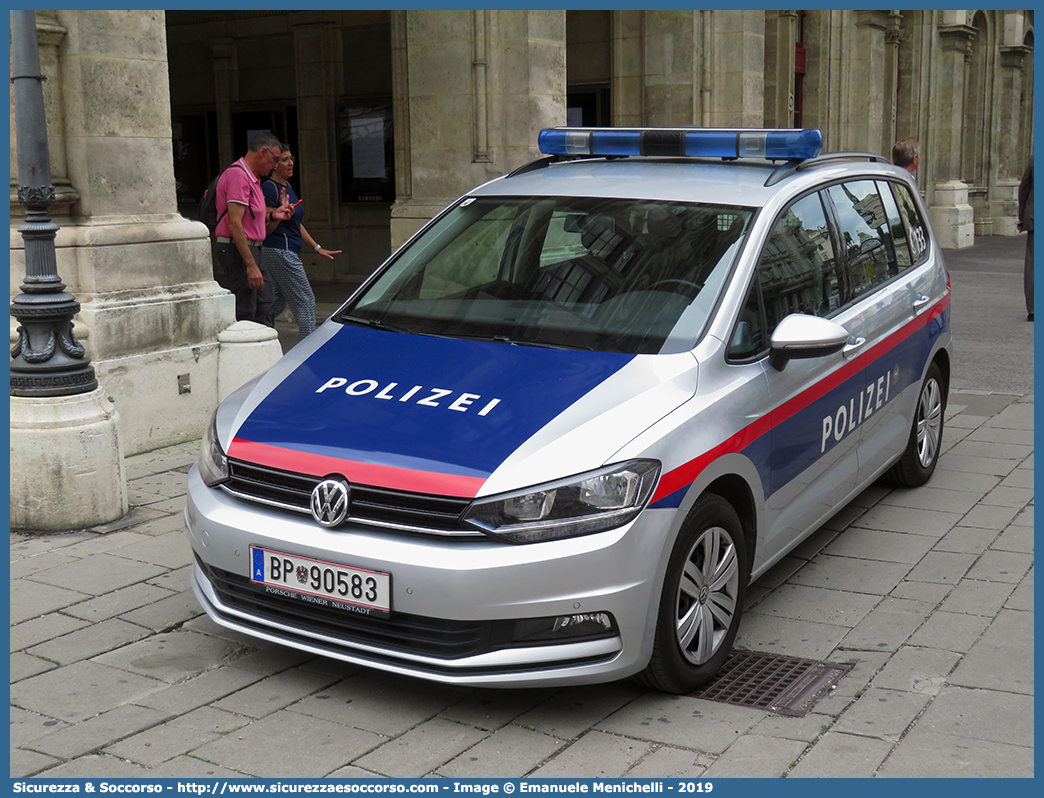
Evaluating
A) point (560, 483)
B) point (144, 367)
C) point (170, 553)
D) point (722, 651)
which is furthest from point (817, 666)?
point (144, 367)

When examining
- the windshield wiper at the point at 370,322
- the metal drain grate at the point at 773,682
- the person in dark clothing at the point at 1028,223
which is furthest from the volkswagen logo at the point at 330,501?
the person in dark clothing at the point at 1028,223

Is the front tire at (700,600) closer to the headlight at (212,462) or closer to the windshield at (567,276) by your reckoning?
the windshield at (567,276)

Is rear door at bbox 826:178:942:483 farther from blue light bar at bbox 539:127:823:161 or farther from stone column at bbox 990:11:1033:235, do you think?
stone column at bbox 990:11:1033:235

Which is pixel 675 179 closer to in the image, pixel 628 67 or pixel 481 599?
pixel 481 599

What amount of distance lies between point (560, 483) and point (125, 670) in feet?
5.89

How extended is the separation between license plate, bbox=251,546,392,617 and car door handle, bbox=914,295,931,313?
11.5ft

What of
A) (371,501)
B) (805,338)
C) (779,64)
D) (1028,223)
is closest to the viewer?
(371,501)

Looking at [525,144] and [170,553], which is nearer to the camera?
[170,553]

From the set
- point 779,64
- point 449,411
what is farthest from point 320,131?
point 449,411

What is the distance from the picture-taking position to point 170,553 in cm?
559

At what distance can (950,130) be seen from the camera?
25.6 m

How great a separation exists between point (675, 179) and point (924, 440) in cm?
249

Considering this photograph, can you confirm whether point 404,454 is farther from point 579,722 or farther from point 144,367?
Result: point 144,367

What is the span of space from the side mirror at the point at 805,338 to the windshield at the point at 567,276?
0.91 feet
